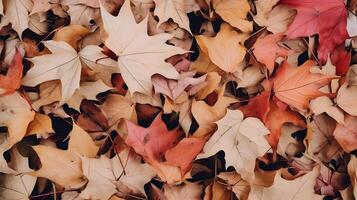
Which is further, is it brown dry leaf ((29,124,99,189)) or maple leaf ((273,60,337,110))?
maple leaf ((273,60,337,110))

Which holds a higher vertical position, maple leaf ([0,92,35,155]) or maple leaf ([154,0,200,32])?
maple leaf ([154,0,200,32])

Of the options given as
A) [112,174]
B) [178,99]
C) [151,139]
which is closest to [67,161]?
[112,174]

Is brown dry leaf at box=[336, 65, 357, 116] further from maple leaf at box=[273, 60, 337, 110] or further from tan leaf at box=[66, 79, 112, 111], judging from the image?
tan leaf at box=[66, 79, 112, 111]

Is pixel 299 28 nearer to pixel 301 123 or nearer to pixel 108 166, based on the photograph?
pixel 301 123

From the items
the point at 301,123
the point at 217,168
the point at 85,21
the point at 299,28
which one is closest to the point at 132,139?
the point at 217,168

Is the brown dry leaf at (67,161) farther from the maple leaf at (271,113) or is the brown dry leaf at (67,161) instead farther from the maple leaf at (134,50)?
the maple leaf at (271,113)

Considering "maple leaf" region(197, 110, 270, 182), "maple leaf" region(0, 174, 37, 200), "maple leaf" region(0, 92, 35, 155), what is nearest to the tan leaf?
"maple leaf" region(0, 92, 35, 155)

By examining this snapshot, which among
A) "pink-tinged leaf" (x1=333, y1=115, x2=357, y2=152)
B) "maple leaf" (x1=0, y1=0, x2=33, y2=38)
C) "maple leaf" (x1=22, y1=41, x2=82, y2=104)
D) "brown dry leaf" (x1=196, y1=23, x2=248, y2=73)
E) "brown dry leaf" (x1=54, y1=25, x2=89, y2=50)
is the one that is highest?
"maple leaf" (x1=0, y1=0, x2=33, y2=38)

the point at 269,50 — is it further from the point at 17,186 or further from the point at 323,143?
the point at 17,186
